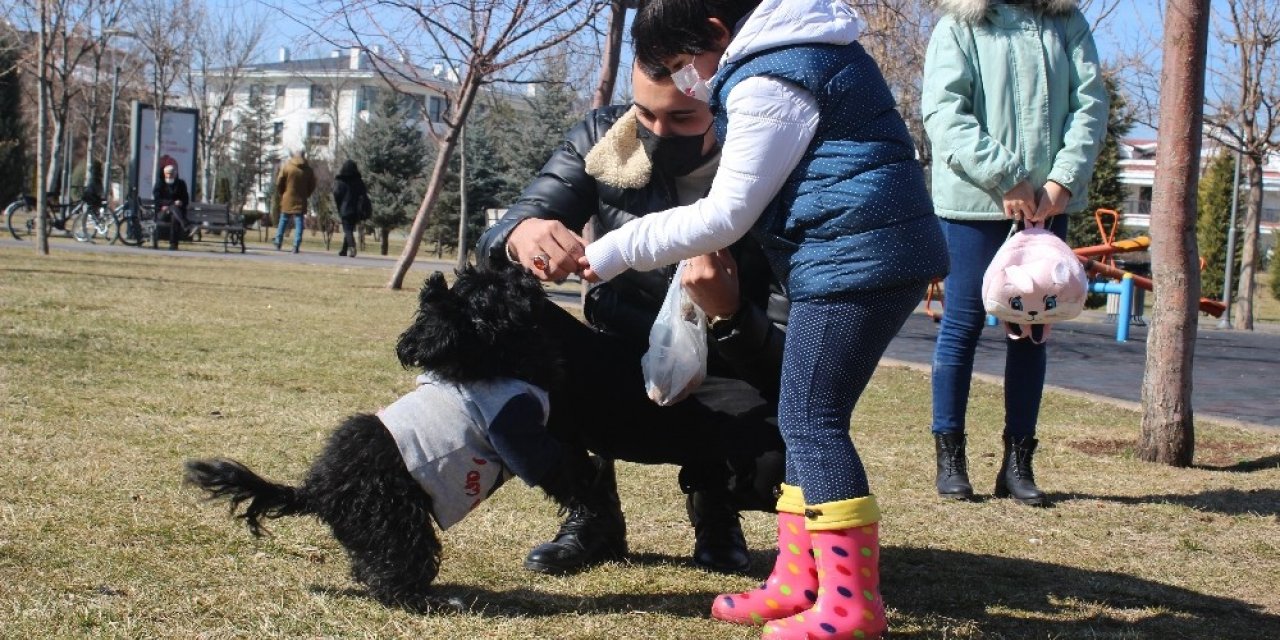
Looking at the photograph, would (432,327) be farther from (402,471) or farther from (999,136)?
(999,136)

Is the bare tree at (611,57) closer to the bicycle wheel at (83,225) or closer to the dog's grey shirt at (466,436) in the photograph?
the dog's grey shirt at (466,436)

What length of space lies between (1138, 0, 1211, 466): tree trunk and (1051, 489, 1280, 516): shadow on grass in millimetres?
579

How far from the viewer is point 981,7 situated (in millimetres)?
4402

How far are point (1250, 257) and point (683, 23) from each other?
1910 centimetres

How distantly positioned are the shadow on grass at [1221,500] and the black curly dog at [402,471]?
2.47m

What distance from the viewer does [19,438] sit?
14.9 ft

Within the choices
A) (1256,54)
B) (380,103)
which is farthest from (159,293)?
(380,103)

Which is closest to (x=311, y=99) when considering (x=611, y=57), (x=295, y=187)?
(x=295, y=187)

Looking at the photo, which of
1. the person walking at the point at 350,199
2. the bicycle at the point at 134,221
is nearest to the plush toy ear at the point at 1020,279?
the bicycle at the point at 134,221

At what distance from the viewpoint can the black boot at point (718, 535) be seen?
3404 mm

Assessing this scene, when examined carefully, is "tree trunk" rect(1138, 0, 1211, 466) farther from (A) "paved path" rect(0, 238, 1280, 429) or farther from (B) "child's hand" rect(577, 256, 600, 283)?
(B) "child's hand" rect(577, 256, 600, 283)

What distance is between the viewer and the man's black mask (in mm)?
3347

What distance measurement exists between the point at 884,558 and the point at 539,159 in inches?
987

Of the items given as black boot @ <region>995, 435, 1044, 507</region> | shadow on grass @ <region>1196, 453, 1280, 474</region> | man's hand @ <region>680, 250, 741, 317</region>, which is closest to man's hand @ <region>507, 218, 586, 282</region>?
man's hand @ <region>680, 250, 741, 317</region>
